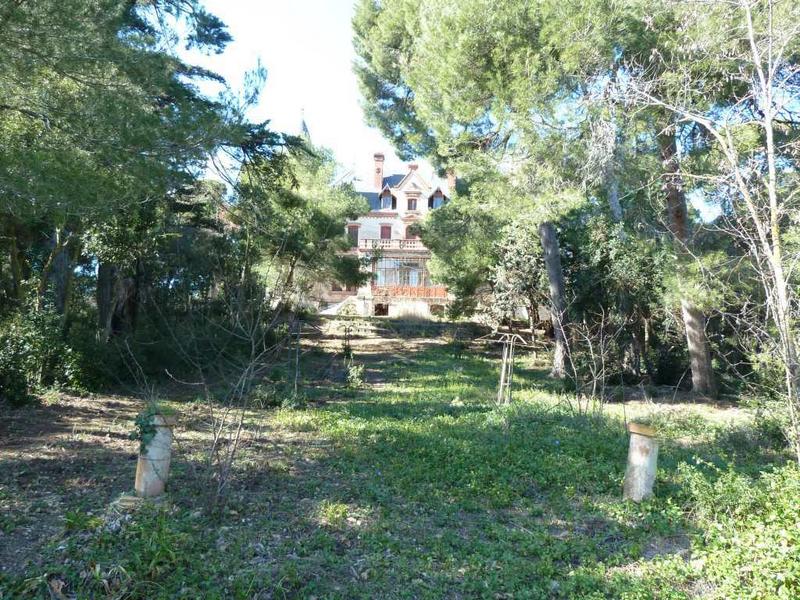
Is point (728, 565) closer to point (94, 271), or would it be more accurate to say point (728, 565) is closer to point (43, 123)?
point (43, 123)

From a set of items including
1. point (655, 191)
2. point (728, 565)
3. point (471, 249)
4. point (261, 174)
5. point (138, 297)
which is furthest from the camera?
point (471, 249)

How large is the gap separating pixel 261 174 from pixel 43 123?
426cm

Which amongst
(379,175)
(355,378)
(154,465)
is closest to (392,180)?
(379,175)

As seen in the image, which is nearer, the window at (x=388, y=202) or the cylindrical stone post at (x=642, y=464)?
the cylindrical stone post at (x=642, y=464)

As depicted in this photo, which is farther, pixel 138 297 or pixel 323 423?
pixel 138 297

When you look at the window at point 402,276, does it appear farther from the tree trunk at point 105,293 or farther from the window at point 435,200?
the tree trunk at point 105,293

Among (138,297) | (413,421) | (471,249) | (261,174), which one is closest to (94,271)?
(138,297)

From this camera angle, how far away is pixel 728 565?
3293mm

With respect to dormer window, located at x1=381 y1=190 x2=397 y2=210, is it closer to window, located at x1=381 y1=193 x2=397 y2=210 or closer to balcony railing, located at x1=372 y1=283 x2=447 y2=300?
window, located at x1=381 y1=193 x2=397 y2=210

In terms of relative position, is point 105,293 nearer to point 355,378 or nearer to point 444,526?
point 355,378

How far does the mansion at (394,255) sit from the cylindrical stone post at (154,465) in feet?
42.3

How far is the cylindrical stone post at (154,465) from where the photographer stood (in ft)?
14.5

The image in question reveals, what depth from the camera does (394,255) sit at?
32.9 metres

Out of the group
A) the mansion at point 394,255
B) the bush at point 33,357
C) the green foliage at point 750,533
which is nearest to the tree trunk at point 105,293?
the bush at point 33,357
